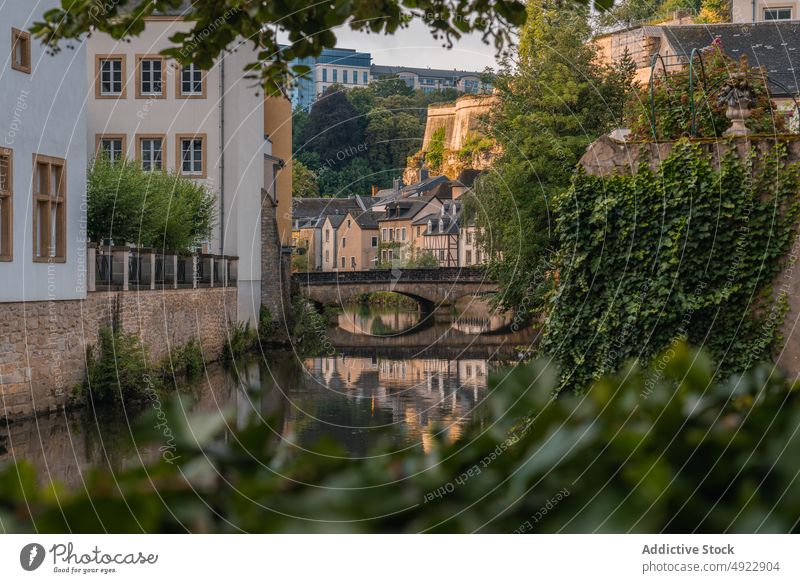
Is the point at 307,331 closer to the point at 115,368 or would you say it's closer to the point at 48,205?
the point at 115,368

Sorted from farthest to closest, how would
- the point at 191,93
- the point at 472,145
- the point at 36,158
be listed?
the point at 191,93
the point at 472,145
the point at 36,158

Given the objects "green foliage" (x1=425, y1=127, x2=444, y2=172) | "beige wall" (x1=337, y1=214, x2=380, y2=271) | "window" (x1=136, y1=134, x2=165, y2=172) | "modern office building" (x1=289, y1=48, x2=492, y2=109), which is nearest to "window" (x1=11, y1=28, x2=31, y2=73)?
"beige wall" (x1=337, y1=214, x2=380, y2=271)

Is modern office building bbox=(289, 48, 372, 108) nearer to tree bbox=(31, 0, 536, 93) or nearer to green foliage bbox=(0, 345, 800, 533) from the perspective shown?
tree bbox=(31, 0, 536, 93)

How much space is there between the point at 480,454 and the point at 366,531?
176 millimetres

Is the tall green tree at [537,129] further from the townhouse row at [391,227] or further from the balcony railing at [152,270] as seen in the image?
the balcony railing at [152,270]

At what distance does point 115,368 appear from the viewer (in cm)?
1065

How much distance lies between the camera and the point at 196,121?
41.7 feet

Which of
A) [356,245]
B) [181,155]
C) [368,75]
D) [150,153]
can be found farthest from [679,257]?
[150,153]

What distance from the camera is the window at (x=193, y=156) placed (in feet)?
43.0

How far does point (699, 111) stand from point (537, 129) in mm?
7832

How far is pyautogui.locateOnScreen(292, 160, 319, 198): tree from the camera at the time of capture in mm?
10548

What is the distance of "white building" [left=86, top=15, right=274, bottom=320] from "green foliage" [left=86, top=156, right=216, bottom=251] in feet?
0.83

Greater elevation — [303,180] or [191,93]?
[191,93]

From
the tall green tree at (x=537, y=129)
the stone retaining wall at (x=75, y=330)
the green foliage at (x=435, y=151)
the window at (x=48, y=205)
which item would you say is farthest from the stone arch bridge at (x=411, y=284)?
the green foliage at (x=435, y=151)
